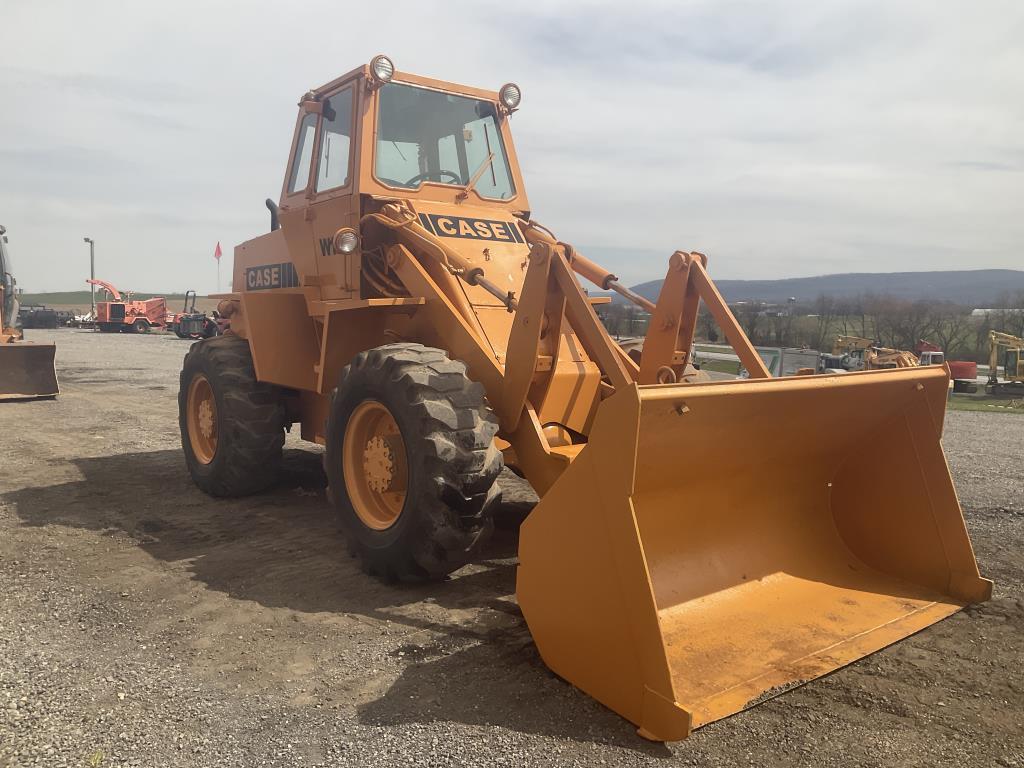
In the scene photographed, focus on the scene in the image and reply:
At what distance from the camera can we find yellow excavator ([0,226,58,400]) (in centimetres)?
1300

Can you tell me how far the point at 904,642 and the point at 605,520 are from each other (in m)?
1.80

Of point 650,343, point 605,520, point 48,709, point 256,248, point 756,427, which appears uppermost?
point 256,248

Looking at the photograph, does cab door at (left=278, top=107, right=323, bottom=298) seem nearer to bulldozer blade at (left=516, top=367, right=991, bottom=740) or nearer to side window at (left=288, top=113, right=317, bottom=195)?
side window at (left=288, top=113, right=317, bottom=195)

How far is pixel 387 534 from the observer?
14.5 ft

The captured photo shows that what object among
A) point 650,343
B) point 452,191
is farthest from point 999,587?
point 452,191

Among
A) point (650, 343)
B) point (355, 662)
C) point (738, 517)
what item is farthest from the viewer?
point (650, 343)

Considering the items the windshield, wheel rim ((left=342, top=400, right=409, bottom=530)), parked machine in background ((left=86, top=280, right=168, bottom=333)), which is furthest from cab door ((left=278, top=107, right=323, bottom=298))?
parked machine in background ((left=86, top=280, right=168, bottom=333))

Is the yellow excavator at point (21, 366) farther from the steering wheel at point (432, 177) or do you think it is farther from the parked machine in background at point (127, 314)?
the parked machine in background at point (127, 314)


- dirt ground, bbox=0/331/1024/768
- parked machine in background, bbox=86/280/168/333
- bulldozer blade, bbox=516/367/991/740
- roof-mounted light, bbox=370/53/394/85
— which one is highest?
roof-mounted light, bbox=370/53/394/85

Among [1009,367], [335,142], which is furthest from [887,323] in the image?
[335,142]

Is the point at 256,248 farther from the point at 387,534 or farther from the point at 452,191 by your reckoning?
the point at 387,534

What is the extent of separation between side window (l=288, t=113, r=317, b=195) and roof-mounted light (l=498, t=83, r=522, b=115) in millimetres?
1531

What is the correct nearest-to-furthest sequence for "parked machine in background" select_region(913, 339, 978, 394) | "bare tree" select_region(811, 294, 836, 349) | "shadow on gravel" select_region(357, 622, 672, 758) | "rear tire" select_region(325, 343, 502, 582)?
"shadow on gravel" select_region(357, 622, 672, 758)
"rear tire" select_region(325, 343, 502, 582)
"parked machine in background" select_region(913, 339, 978, 394)
"bare tree" select_region(811, 294, 836, 349)

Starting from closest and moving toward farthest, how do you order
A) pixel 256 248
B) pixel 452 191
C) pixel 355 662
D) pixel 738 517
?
pixel 355 662
pixel 738 517
pixel 452 191
pixel 256 248
